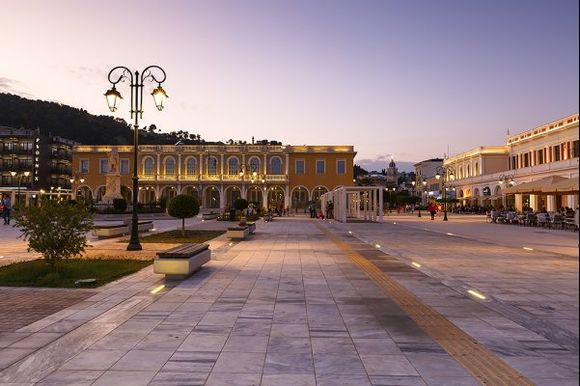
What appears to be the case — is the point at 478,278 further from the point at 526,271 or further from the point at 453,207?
the point at 453,207

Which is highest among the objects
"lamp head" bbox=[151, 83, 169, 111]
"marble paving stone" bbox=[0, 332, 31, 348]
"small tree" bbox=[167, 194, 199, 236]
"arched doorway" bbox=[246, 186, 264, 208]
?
"lamp head" bbox=[151, 83, 169, 111]

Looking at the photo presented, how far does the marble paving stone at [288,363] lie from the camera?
4289mm

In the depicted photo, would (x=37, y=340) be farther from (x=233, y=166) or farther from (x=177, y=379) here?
(x=233, y=166)

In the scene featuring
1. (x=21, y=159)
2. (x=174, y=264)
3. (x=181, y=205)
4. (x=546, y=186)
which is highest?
(x=21, y=159)

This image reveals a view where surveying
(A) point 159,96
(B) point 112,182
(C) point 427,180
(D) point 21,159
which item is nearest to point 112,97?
(A) point 159,96

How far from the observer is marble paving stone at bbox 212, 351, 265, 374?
429cm

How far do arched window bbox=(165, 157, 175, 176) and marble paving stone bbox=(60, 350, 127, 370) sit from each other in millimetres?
70721

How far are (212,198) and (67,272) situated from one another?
212ft

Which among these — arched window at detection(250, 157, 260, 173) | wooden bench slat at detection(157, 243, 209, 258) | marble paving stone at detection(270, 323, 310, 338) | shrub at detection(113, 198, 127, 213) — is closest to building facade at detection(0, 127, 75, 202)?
arched window at detection(250, 157, 260, 173)

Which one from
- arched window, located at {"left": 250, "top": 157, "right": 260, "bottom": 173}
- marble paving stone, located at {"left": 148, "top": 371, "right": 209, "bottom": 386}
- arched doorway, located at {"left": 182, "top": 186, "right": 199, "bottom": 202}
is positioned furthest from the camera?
arched doorway, located at {"left": 182, "top": 186, "right": 199, "bottom": 202}

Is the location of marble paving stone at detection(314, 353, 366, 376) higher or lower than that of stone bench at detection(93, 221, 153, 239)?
lower

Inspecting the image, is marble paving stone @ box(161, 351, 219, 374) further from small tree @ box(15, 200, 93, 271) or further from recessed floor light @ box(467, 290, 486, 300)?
small tree @ box(15, 200, 93, 271)

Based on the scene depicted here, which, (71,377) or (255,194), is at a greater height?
(255,194)

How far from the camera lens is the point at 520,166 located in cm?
5719
